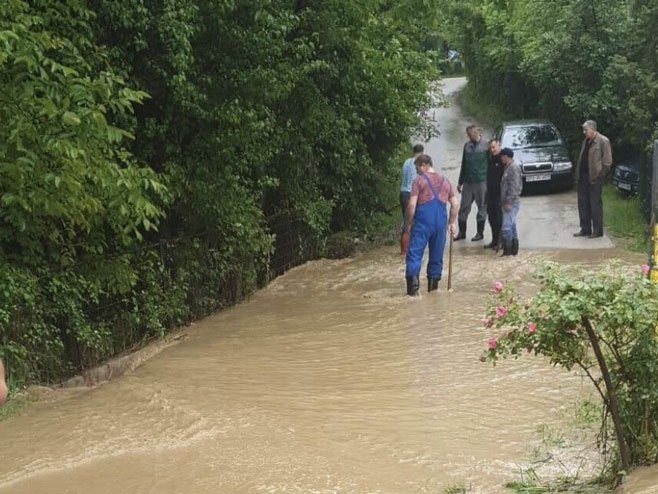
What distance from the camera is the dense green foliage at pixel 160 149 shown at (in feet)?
20.1

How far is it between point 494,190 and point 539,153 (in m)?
5.57

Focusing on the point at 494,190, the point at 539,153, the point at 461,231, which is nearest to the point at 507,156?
the point at 494,190

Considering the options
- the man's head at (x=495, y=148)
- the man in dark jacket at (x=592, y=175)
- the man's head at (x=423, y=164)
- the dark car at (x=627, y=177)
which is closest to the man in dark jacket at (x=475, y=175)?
the man's head at (x=495, y=148)

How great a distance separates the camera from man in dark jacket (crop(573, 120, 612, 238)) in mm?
12391

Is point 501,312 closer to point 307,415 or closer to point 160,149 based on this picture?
point 307,415

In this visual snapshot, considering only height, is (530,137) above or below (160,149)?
below

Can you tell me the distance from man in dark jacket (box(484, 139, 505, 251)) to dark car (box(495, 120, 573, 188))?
15.7 feet

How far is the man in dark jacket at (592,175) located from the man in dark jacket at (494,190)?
50.5 inches

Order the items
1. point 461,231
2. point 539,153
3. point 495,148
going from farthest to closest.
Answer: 1. point 539,153
2. point 461,231
3. point 495,148

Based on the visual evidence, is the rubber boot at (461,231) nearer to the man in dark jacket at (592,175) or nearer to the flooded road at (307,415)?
the man in dark jacket at (592,175)

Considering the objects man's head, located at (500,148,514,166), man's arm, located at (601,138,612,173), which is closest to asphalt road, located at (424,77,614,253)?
man's arm, located at (601,138,612,173)

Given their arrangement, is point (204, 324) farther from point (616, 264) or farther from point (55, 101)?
point (616, 264)

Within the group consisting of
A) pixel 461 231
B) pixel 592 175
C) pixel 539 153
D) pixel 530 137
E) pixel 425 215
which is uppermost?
pixel 530 137

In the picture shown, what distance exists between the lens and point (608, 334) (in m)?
4.15
